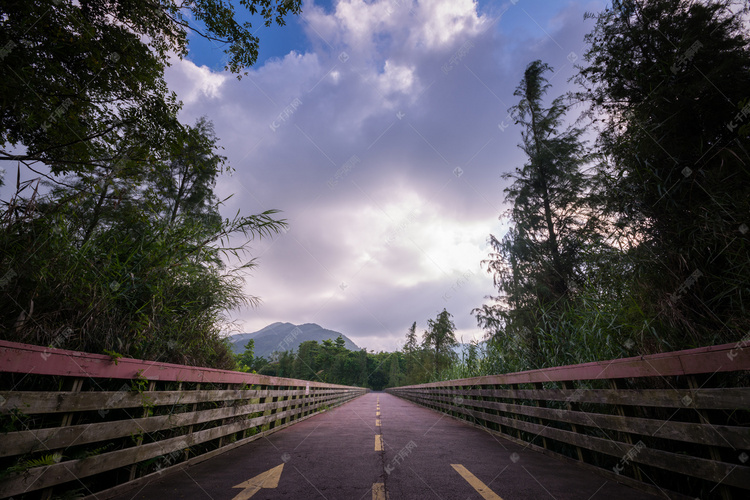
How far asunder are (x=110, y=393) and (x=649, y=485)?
185 inches

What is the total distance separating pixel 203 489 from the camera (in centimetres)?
282

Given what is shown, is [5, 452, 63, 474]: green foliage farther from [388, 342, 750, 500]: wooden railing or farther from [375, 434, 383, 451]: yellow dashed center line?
[388, 342, 750, 500]: wooden railing

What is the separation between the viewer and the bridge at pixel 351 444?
Result: 2.10 metres

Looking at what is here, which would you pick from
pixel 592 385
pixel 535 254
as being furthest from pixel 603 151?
pixel 535 254

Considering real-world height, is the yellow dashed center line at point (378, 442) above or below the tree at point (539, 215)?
below

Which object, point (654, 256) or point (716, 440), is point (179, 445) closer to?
point (716, 440)

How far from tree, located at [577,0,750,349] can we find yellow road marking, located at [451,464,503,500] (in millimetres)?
2611

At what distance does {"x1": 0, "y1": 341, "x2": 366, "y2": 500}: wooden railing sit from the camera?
1.99 m

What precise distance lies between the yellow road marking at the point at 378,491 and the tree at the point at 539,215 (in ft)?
38.6

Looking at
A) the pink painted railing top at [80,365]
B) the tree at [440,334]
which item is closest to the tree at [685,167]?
the pink painted railing top at [80,365]
